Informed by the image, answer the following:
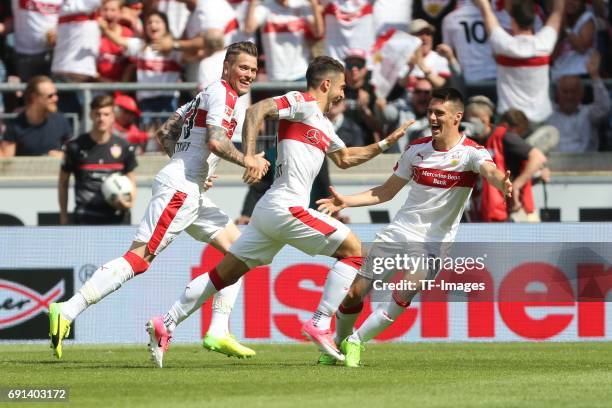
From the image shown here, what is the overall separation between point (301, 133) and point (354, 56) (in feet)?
19.0

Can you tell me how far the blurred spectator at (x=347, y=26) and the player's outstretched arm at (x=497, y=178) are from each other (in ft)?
21.4

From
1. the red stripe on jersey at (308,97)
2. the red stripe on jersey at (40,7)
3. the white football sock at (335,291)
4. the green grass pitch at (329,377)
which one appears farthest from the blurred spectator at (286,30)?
the white football sock at (335,291)

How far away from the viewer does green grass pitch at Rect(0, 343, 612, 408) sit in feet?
27.4

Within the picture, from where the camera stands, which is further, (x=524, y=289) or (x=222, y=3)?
(x=222, y=3)

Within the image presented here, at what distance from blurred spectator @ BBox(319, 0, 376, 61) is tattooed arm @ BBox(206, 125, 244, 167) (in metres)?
6.58

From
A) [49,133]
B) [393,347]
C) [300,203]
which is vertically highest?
[300,203]

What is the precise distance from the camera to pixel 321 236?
10.6 meters

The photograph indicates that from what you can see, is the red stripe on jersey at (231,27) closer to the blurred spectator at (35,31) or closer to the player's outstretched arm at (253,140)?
the blurred spectator at (35,31)

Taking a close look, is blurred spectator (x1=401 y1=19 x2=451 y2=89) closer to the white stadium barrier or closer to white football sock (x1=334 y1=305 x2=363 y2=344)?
the white stadium barrier

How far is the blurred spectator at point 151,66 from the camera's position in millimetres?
17109

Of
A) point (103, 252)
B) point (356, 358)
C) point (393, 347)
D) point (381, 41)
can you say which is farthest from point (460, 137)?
point (381, 41)

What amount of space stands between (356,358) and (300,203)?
1.29 meters

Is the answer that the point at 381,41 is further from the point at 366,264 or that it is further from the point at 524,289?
the point at 366,264

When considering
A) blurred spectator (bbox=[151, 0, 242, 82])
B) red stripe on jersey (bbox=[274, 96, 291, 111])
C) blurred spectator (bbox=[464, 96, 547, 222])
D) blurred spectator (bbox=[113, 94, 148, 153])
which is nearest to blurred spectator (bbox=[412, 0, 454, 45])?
blurred spectator (bbox=[464, 96, 547, 222])
